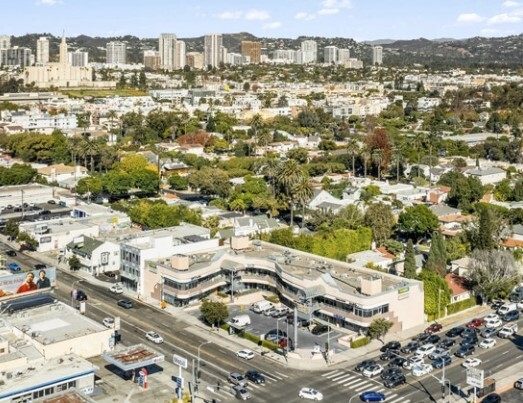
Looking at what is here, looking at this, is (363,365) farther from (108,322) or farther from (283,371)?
(108,322)

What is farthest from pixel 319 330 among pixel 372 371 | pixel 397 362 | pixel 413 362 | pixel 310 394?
pixel 310 394

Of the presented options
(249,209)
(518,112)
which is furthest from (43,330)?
(518,112)

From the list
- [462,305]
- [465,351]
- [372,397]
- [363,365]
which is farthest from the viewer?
[462,305]

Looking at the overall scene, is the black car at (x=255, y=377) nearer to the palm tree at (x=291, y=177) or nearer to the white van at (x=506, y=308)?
the white van at (x=506, y=308)

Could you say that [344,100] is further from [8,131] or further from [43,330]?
[43,330]

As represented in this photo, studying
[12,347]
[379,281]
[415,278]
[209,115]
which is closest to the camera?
[12,347]

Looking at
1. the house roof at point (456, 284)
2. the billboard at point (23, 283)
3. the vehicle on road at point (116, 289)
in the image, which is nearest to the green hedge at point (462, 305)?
the house roof at point (456, 284)
